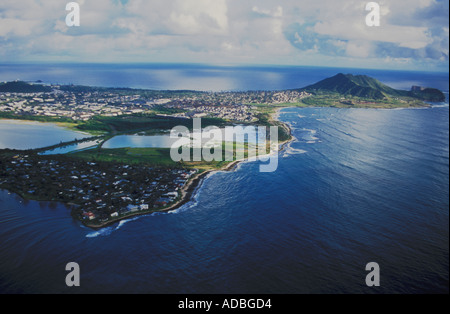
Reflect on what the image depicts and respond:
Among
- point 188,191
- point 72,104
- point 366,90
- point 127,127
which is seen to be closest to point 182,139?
point 127,127

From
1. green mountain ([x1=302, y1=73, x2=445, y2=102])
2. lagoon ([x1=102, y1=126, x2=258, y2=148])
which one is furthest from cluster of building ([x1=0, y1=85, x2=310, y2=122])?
green mountain ([x1=302, y1=73, x2=445, y2=102])

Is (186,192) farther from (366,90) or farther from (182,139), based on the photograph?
(366,90)

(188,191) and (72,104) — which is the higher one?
(72,104)

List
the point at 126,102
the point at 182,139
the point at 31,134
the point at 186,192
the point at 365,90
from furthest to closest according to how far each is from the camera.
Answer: the point at 365,90
the point at 126,102
the point at 31,134
the point at 182,139
the point at 186,192

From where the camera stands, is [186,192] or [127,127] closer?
[186,192]

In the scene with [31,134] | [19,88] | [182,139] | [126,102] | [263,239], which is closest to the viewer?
[263,239]

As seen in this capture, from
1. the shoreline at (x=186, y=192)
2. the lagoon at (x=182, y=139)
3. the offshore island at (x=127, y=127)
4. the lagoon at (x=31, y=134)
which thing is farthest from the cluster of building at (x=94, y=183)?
the lagoon at (x=182, y=139)

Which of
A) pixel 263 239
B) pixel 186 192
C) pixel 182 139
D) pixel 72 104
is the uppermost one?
pixel 72 104
